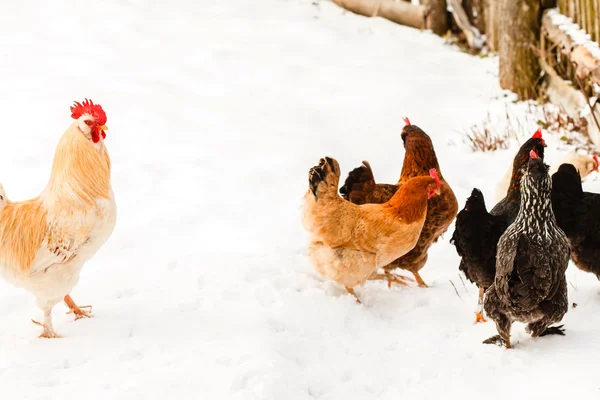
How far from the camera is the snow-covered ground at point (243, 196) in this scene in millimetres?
3861

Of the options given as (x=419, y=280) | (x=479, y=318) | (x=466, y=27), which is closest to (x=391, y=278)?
(x=419, y=280)

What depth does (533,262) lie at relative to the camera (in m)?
3.70

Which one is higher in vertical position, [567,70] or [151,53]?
[567,70]

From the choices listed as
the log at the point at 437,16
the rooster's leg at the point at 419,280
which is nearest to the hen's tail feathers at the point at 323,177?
the rooster's leg at the point at 419,280

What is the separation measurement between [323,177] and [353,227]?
0.48m

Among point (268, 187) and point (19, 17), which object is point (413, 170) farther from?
point (19, 17)

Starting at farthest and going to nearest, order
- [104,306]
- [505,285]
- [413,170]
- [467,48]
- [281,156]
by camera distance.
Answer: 1. [467,48]
2. [281,156]
3. [413,170]
4. [104,306]
5. [505,285]

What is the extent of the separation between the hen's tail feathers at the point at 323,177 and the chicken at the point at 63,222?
4.93 ft

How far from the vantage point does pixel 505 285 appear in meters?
3.80

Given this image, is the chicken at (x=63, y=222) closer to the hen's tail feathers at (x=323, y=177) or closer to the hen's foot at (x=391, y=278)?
the hen's tail feathers at (x=323, y=177)

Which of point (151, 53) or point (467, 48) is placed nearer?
point (151, 53)

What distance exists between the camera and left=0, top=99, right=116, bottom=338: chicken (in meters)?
4.16

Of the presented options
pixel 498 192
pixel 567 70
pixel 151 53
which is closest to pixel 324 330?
pixel 498 192

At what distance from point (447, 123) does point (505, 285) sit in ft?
16.5
